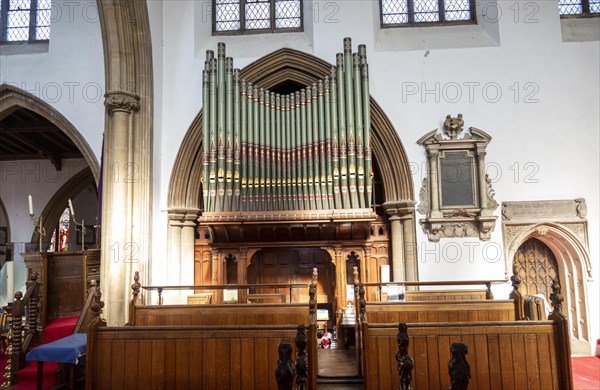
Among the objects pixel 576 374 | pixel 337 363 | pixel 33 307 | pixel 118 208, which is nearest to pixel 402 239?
pixel 337 363

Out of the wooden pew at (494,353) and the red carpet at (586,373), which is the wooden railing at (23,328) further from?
the red carpet at (586,373)

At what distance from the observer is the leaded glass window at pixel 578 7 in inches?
316

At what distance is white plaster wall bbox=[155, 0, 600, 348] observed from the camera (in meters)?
7.39

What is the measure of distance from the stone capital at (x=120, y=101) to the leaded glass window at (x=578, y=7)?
6998 mm

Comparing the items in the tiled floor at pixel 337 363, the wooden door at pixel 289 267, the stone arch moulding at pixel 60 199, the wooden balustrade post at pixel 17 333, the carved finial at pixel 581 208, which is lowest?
the tiled floor at pixel 337 363

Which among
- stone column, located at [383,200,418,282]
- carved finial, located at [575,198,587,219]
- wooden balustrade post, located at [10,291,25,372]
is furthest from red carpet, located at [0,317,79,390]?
carved finial, located at [575,198,587,219]

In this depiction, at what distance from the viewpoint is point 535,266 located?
7859 mm

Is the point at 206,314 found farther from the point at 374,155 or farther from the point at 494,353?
the point at 374,155

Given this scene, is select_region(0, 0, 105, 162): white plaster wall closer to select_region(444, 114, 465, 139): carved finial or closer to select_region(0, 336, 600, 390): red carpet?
select_region(0, 336, 600, 390): red carpet

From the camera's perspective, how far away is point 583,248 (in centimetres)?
728

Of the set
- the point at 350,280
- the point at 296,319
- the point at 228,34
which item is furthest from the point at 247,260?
the point at 228,34

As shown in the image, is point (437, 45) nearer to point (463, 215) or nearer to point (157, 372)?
point (463, 215)

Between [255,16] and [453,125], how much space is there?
3885 millimetres

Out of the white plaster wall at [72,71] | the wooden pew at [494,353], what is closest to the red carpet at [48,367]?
the white plaster wall at [72,71]
